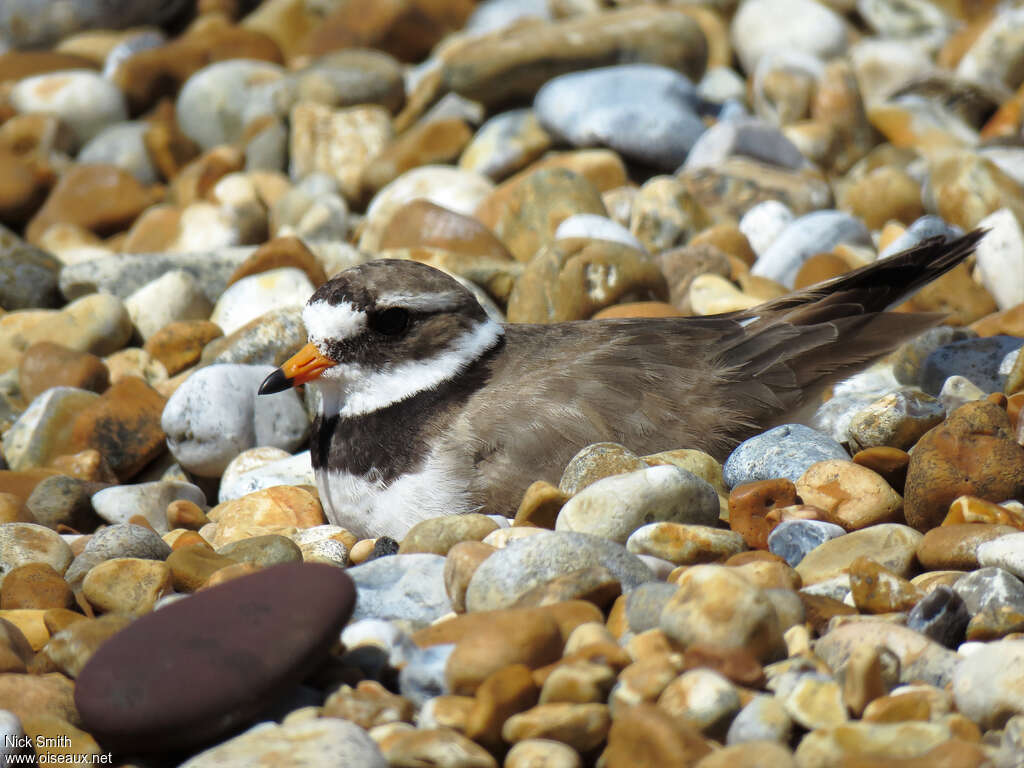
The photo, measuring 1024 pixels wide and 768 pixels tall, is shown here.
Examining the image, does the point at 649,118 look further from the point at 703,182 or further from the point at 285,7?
the point at 285,7

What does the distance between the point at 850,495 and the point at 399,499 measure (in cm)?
147

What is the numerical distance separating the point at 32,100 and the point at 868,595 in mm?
7958

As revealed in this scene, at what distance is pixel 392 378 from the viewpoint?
4.13 m

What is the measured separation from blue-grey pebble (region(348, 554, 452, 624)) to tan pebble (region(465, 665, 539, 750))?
550 millimetres

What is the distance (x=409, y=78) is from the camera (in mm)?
8859

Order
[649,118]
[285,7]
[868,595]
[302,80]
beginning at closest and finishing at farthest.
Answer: [868,595] → [649,118] → [302,80] → [285,7]

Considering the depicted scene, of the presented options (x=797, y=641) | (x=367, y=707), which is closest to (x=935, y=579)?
(x=797, y=641)

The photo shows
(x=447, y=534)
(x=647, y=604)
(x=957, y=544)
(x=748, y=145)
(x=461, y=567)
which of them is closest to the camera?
(x=647, y=604)

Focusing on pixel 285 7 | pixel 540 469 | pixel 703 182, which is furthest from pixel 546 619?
pixel 285 7

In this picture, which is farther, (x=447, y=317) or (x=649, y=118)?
(x=649, y=118)

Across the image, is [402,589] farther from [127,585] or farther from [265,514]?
[265,514]

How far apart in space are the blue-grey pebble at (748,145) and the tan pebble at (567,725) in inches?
205

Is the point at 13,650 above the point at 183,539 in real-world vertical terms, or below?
above

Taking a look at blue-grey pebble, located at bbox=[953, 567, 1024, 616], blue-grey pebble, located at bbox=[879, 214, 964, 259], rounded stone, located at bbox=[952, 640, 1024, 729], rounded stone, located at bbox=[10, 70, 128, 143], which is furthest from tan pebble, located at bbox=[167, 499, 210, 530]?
rounded stone, located at bbox=[10, 70, 128, 143]
